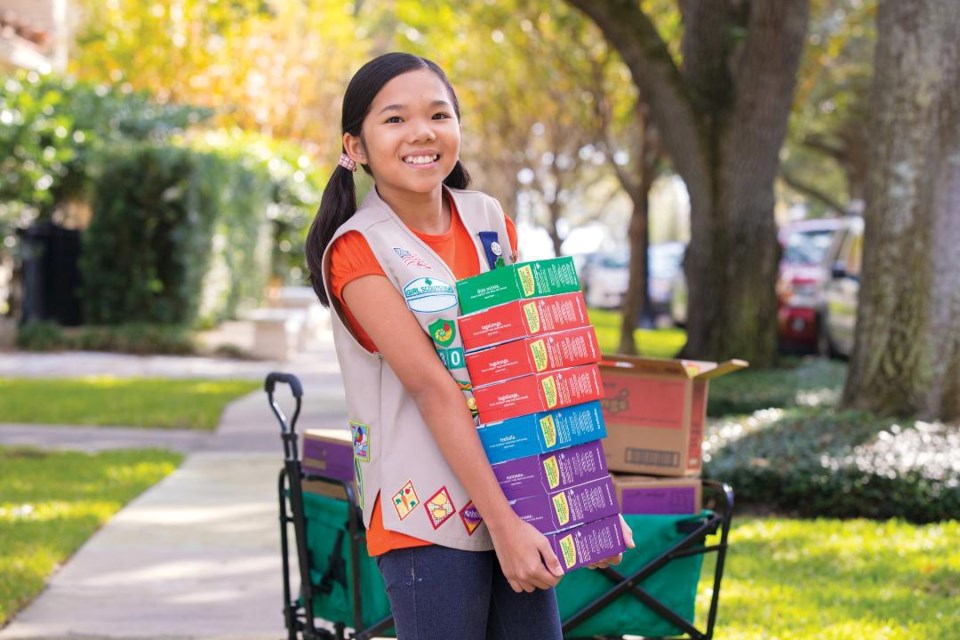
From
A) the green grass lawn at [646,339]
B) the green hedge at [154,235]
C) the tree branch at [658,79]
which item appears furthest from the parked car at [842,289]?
the green hedge at [154,235]

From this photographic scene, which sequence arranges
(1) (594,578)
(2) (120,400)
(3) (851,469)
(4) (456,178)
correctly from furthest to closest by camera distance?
(2) (120,400), (3) (851,469), (1) (594,578), (4) (456,178)

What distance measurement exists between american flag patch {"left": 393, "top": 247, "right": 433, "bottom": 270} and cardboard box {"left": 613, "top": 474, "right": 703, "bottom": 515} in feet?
5.48

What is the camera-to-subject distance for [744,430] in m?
8.45

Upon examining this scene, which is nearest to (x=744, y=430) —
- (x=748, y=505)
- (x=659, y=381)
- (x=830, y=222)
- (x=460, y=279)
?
(x=748, y=505)

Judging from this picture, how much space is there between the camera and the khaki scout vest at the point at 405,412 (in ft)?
8.45

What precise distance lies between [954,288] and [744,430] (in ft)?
4.92

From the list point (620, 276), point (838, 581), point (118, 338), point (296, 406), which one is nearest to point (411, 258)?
point (296, 406)

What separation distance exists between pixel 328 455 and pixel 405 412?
5.59 ft

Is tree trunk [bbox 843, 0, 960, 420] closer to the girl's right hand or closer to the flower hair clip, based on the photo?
the flower hair clip

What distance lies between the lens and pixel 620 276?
34219 mm

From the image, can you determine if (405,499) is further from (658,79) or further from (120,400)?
(120,400)

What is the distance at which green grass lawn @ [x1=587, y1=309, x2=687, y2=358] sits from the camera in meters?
19.0

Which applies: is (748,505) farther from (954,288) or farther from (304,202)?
(304,202)

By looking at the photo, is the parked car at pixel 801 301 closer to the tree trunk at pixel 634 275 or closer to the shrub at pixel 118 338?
the tree trunk at pixel 634 275
